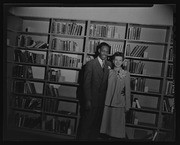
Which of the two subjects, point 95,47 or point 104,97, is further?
point 95,47

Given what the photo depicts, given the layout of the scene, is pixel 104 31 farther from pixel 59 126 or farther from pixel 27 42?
pixel 59 126

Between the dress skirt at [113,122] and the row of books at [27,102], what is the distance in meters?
1.27

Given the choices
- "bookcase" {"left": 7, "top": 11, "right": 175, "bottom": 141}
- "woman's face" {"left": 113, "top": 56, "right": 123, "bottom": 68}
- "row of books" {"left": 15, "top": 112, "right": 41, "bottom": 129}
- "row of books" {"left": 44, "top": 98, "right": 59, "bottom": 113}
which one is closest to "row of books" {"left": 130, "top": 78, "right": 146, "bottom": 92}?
"bookcase" {"left": 7, "top": 11, "right": 175, "bottom": 141}

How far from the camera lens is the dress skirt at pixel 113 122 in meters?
3.41

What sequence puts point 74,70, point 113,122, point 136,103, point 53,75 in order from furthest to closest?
1. point 74,70
2. point 53,75
3. point 136,103
4. point 113,122

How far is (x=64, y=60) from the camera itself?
3.89 meters

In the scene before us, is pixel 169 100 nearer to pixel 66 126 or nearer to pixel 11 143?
pixel 66 126

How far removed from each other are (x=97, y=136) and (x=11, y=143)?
142 centimetres

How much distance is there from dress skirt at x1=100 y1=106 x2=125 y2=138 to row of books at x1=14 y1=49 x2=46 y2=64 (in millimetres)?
1566

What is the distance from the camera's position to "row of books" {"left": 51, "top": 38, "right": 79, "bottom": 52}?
3887 millimetres

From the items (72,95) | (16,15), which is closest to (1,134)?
(72,95)

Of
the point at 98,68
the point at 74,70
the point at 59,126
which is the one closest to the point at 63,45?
the point at 74,70

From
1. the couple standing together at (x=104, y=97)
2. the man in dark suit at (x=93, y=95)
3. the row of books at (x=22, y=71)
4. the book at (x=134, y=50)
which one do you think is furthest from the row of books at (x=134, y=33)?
the row of books at (x=22, y=71)

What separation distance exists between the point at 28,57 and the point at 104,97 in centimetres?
163
